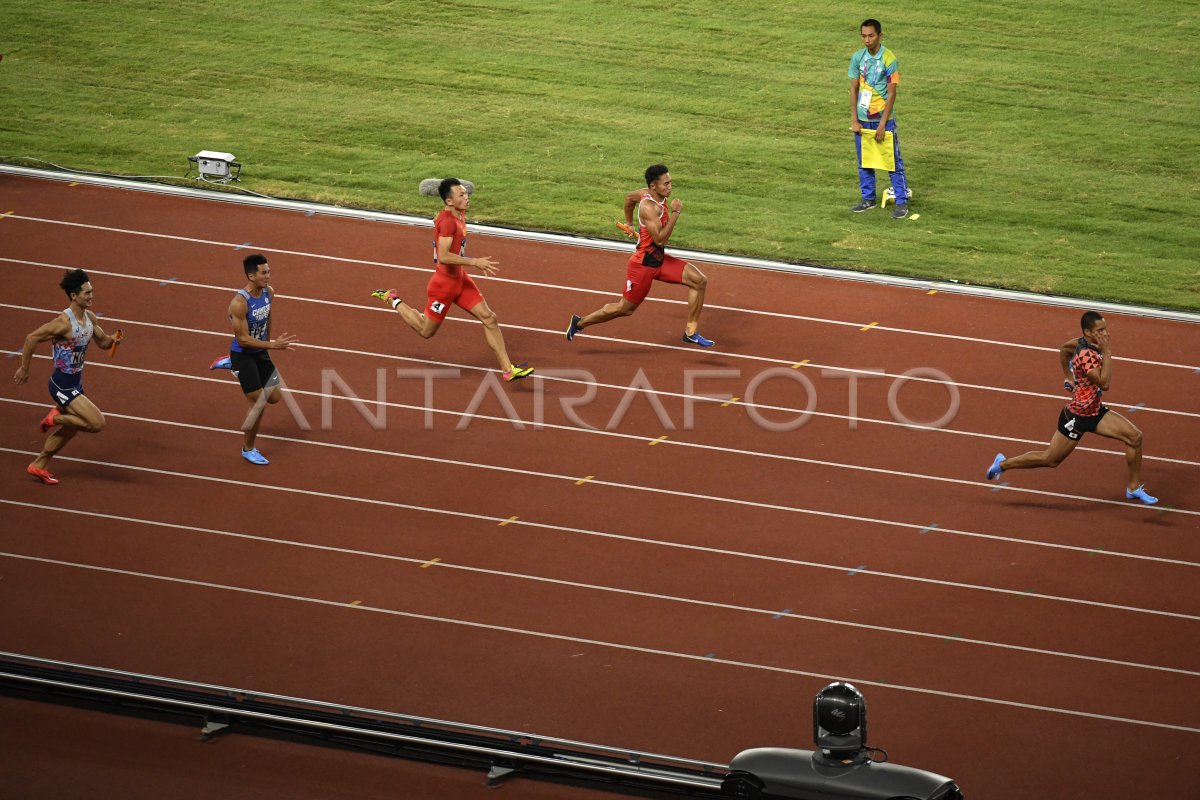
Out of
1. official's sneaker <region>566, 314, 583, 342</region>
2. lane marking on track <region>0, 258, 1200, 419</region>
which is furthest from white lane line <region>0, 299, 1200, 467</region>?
official's sneaker <region>566, 314, 583, 342</region>

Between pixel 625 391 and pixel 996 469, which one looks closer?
pixel 996 469

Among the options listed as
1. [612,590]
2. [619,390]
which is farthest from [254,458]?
[612,590]

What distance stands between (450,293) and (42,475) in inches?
142

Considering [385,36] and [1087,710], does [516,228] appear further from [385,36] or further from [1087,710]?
[1087,710]

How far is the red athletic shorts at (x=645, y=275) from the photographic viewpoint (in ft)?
48.4

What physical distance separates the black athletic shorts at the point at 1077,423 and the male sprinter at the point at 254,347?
5.69 metres

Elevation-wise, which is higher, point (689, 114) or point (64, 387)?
point (689, 114)

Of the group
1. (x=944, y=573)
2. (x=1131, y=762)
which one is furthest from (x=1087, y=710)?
(x=944, y=573)

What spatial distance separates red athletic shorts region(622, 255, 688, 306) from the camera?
1474 centimetres

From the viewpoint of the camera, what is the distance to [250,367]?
12.9 meters

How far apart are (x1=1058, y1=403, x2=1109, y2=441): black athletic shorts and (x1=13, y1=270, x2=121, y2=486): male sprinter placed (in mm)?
6825

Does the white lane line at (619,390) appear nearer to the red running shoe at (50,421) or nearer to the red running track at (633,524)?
the red running track at (633,524)

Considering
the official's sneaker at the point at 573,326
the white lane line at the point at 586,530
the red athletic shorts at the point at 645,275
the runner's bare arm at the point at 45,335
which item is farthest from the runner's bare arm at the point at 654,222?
the runner's bare arm at the point at 45,335

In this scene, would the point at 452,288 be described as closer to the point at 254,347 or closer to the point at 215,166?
the point at 254,347
